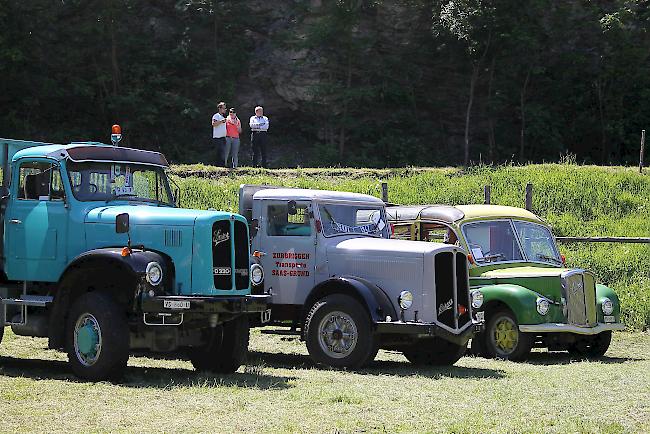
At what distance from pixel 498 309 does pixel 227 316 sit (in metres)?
5.32

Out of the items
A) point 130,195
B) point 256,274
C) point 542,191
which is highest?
point 542,191

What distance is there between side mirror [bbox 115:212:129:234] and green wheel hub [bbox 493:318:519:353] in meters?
6.59

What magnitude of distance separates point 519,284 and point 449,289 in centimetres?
252

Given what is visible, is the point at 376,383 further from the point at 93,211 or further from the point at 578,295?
the point at 578,295

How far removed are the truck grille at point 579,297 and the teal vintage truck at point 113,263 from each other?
17.7 ft

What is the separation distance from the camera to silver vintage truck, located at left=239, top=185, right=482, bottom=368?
1513 cm

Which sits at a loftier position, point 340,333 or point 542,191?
point 542,191

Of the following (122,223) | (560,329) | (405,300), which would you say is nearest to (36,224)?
(122,223)

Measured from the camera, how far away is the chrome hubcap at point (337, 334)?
15.2 m

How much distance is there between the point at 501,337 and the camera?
17422 mm

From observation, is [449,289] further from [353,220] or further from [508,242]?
[508,242]

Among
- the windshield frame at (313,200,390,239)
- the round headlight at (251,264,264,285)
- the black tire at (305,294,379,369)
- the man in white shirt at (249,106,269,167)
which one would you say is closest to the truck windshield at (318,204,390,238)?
the windshield frame at (313,200,390,239)

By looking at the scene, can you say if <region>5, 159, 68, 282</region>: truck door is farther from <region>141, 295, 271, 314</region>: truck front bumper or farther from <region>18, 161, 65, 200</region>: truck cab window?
<region>141, 295, 271, 314</region>: truck front bumper

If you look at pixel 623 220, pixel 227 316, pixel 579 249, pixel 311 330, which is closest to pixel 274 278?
pixel 311 330
